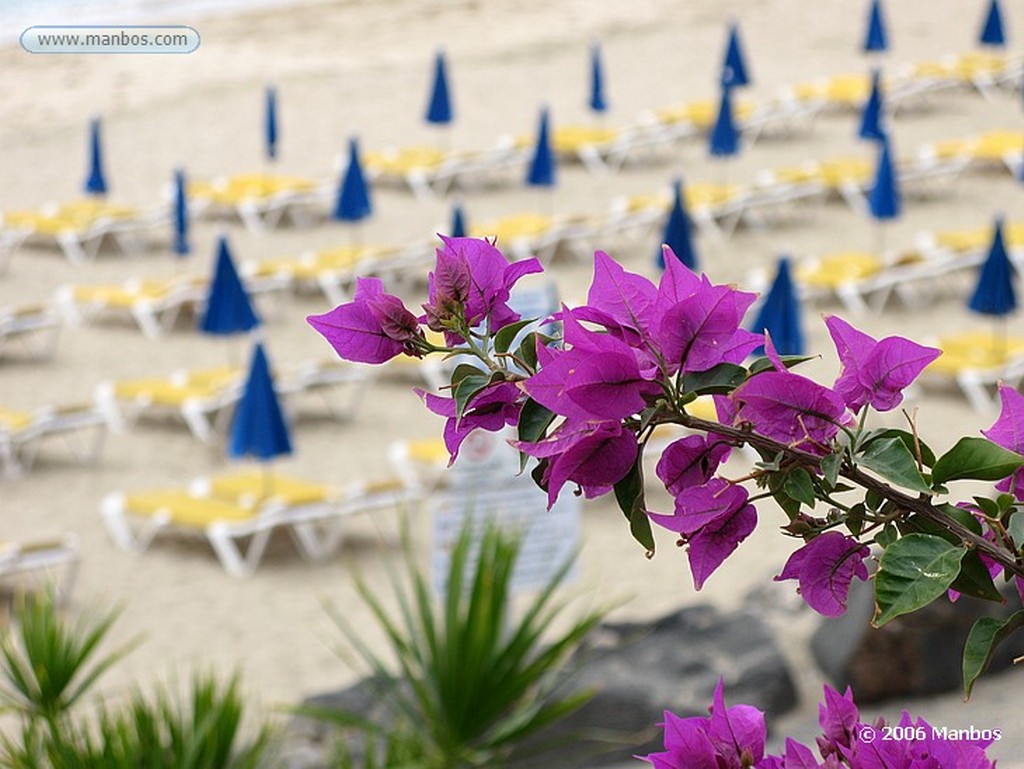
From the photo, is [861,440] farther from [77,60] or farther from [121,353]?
[77,60]

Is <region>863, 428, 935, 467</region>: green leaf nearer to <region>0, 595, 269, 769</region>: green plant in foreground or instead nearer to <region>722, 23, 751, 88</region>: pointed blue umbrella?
<region>0, 595, 269, 769</region>: green plant in foreground

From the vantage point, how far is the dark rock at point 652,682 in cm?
546

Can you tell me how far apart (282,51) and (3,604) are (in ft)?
46.9

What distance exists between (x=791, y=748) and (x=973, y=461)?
0.20m

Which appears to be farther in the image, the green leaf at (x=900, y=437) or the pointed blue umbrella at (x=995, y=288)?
→ the pointed blue umbrella at (x=995, y=288)

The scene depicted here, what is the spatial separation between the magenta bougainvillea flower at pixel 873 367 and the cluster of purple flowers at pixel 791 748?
16 centimetres

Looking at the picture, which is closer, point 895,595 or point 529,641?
point 895,595

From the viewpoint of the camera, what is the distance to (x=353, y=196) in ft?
36.6

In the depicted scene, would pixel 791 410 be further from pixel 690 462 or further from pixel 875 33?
pixel 875 33

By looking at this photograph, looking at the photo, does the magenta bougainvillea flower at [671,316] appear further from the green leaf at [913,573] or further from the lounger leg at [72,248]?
the lounger leg at [72,248]

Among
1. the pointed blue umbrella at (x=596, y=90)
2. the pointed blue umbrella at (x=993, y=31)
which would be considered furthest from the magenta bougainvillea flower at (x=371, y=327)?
the pointed blue umbrella at (x=993, y=31)

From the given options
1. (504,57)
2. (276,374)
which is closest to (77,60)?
(504,57)

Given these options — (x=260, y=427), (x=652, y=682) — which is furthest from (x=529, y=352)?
(x=260, y=427)

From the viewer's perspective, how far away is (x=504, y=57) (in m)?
20.4
